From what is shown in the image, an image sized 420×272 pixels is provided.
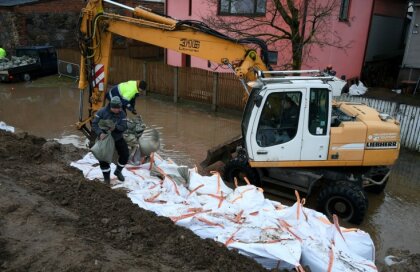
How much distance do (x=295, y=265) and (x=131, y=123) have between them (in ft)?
15.6

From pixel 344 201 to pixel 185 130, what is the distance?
605 centimetres

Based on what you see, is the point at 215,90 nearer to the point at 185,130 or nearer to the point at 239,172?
the point at 185,130

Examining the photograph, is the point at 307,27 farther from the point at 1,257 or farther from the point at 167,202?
the point at 1,257

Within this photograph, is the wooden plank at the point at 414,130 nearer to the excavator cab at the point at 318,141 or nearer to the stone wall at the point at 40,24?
the excavator cab at the point at 318,141

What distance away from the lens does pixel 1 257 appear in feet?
12.4

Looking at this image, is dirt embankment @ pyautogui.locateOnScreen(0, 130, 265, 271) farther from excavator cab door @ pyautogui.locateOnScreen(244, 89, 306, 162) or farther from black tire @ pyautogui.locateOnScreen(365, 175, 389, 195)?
black tire @ pyautogui.locateOnScreen(365, 175, 389, 195)

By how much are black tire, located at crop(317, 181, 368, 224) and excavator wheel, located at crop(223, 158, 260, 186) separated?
1.36m

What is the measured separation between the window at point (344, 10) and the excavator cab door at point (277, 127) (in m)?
9.47

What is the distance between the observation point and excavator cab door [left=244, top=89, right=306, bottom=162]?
6594 mm

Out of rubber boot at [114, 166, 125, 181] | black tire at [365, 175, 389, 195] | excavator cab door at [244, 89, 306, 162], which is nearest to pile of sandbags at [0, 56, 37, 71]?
rubber boot at [114, 166, 125, 181]

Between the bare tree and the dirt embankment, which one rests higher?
the bare tree

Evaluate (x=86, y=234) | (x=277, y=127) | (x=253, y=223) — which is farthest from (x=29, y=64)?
(x=253, y=223)

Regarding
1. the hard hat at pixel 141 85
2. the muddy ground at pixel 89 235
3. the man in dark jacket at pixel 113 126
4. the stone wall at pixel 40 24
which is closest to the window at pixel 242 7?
the hard hat at pixel 141 85

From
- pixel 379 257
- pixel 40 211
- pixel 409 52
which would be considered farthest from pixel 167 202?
pixel 409 52
